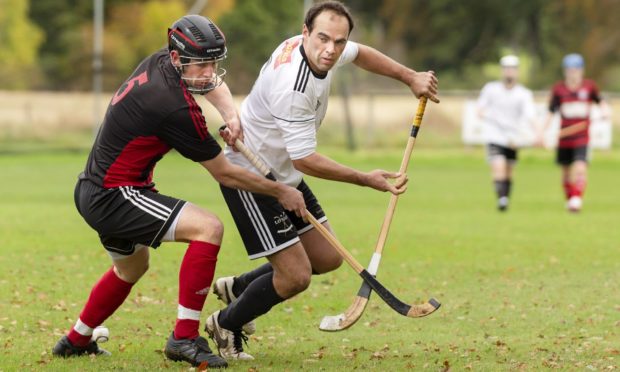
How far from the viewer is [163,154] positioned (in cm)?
648

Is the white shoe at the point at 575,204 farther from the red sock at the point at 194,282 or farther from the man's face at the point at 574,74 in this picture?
the red sock at the point at 194,282

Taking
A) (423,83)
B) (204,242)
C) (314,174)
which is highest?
(423,83)

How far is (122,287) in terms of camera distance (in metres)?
6.95

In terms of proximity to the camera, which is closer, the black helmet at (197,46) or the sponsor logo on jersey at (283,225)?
the black helmet at (197,46)

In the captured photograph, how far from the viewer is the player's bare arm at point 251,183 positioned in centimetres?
638

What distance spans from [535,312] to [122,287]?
3.31 metres

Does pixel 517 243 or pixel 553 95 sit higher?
pixel 553 95

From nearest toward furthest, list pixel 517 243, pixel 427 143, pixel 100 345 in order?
pixel 100 345, pixel 517 243, pixel 427 143

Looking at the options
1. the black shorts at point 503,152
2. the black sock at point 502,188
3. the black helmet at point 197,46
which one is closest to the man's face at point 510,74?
the black shorts at point 503,152

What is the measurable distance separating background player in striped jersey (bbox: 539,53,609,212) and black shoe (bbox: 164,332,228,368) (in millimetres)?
11569

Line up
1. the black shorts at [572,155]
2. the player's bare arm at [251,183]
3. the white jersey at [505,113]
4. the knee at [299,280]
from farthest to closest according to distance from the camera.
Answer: the white jersey at [505,113], the black shorts at [572,155], the knee at [299,280], the player's bare arm at [251,183]

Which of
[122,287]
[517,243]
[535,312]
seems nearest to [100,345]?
[122,287]

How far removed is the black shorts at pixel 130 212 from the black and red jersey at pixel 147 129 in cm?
6

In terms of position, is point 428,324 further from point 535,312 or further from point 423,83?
point 423,83
